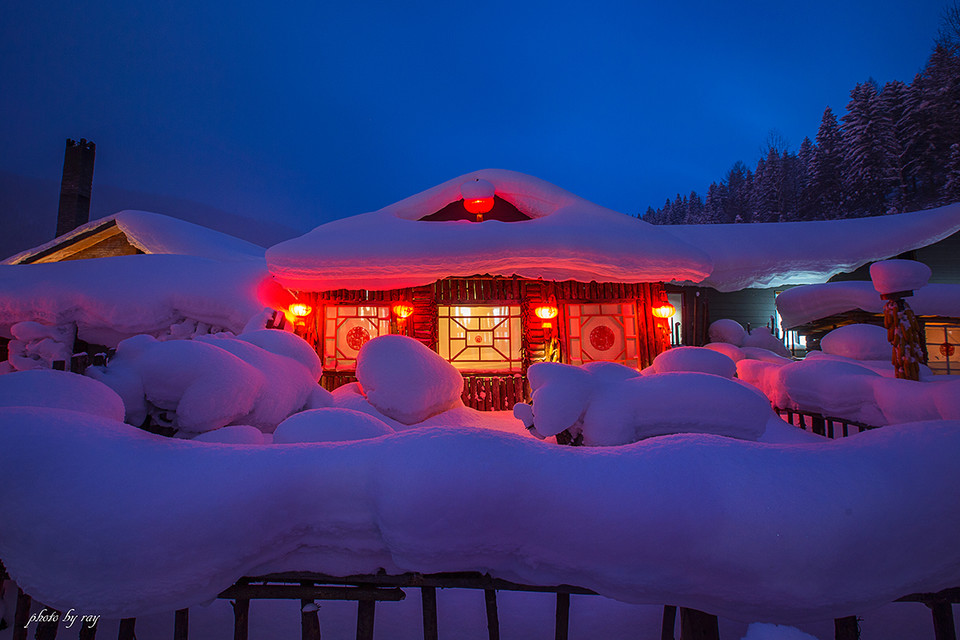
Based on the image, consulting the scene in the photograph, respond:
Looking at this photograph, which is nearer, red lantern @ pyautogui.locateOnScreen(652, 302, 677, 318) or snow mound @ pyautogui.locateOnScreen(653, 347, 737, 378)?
snow mound @ pyautogui.locateOnScreen(653, 347, 737, 378)

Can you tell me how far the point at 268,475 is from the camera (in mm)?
1919

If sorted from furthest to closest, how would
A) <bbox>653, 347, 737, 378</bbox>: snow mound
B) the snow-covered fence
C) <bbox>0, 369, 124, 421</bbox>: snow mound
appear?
<bbox>653, 347, 737, 378</bbox>: snow mound < the snow-covered fence < <bbox>0, 369, 124, 421</bbox>: snow mound

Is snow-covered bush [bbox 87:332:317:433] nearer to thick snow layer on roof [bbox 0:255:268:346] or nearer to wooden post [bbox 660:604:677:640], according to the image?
wooden post [bbox 660:604:677:640]

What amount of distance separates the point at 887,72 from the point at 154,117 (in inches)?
6443

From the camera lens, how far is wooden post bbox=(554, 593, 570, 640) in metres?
2.12

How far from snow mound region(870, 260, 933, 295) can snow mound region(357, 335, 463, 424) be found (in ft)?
17.4

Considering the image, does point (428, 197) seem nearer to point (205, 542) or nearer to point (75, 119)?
point (205, 542)

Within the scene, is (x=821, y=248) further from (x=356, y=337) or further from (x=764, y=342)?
(x=356, y=337)

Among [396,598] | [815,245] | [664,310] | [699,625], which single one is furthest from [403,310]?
[815,245]

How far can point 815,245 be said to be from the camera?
1230cm

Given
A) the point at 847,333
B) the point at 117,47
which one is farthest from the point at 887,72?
the point at 117,47

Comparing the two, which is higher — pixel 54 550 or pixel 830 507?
pixel 830 507

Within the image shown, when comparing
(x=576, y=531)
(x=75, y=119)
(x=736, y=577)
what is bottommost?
(x=736, y=577)

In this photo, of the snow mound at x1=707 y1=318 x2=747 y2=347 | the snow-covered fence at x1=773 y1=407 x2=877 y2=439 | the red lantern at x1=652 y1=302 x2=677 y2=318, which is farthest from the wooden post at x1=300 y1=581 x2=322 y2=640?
the snow mound at x1=707 y1=318 x2=747 y2=347
